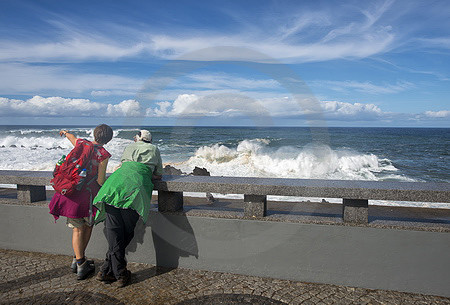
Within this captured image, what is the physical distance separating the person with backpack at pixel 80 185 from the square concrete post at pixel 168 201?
641 millimetres

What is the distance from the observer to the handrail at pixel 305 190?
299 cm

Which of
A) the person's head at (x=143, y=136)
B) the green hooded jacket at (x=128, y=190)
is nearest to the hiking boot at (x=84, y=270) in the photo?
the green hooded jacket at (x=128, y=190)

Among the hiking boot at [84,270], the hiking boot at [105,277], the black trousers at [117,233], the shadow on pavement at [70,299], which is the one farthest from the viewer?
the hiking boot at [84,270]

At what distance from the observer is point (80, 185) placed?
3375 mm

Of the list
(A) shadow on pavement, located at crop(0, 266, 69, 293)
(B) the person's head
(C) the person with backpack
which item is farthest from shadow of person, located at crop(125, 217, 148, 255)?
(B) the person's head

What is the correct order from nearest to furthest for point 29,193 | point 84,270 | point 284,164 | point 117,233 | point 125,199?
point 125,199, point 117,233, point 84,270, point 29,193, point 284,164

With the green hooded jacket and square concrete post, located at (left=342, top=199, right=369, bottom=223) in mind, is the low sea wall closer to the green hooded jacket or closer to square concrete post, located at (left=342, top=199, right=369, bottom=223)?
square concrete post, located at (left=342, top=199, right=369, bottom=223)

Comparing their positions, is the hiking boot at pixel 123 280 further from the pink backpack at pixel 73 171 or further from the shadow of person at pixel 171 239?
the pink backpack at pixel 73 171

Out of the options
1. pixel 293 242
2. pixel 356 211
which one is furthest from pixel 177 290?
pixel 356 211

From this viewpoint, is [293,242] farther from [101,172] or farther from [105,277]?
[101,172]

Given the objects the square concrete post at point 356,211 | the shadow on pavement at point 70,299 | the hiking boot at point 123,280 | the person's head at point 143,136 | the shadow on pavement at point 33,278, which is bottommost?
the shadow on pavement at point 70,299

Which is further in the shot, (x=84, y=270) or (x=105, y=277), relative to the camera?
(x=84, y=270)

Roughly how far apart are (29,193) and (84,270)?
50.6 inches

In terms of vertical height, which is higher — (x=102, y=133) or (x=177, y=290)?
(x=102, y=133)
